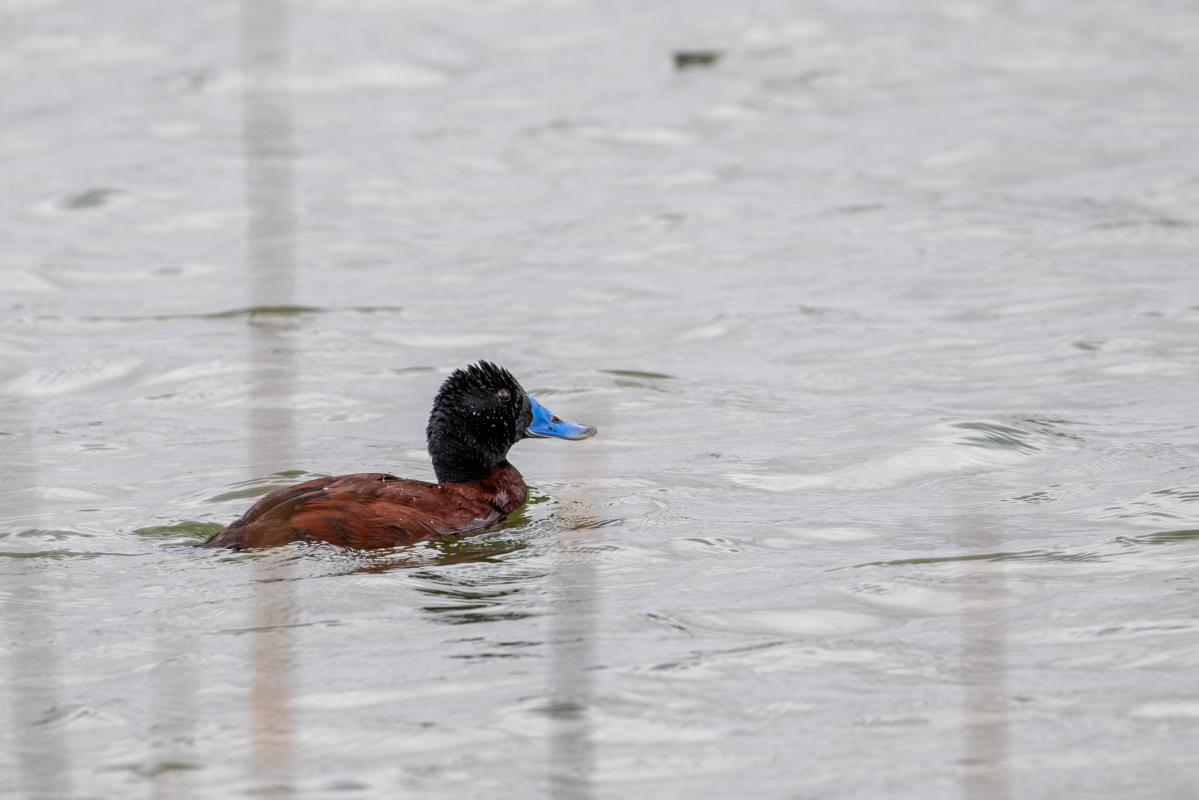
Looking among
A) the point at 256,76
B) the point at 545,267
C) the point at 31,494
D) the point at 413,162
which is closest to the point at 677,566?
the point at 31,494

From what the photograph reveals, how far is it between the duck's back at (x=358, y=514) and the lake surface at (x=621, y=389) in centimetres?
12

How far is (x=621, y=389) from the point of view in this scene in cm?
1176

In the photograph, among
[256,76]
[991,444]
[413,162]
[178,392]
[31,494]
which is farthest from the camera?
[256,76]

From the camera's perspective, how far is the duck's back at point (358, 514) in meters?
7.97

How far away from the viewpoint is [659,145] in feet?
62.1

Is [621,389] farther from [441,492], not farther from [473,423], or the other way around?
[441,492]

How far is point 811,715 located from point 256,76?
52.8 feet

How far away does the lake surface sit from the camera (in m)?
6.07

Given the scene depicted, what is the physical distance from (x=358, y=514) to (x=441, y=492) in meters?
0.59

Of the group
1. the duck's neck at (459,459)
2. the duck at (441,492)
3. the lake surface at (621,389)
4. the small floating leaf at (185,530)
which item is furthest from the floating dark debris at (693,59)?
the small floating leaf at (185,530)

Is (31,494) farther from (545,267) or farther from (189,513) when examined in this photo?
(545,267)

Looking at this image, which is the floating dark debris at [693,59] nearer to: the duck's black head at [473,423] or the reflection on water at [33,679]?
the duck's black head at [473,423]

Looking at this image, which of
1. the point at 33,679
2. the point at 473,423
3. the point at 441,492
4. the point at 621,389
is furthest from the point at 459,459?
the point at 621,389

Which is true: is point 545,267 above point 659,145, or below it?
below
